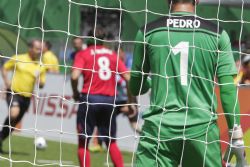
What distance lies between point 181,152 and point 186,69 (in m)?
0.52

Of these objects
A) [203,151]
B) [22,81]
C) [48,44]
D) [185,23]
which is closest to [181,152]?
[203,151]

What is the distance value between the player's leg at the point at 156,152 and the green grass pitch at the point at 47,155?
16.9 feet

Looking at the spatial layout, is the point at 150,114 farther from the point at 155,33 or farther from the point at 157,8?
the point at 157,8

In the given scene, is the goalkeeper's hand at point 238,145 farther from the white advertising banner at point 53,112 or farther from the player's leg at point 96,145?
the white advertising banner at point 53,112

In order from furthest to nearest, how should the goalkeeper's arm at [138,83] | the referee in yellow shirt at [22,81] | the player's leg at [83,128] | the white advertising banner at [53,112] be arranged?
the white advertising banner at [53,112] < the referee in yellow shirt at [22,81] < the player's leg at [83,128] < the goalkeeper's arm at [138,83]

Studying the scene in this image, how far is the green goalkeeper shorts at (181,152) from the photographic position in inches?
194

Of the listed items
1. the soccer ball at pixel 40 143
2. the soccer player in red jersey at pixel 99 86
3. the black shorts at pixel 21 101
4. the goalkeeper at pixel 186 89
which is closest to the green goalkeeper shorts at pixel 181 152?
Answer: the goalkeeper at pixel 186 89

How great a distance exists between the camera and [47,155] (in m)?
11.9

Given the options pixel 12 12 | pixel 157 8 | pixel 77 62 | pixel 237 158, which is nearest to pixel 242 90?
pixel 157 8

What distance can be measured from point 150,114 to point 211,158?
47 cm

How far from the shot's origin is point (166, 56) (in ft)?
16.3

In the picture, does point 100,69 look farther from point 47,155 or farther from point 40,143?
point 40,143

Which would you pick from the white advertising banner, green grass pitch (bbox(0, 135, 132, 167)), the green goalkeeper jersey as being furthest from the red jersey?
the white advertising banner

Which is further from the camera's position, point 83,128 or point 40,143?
point 40,143
